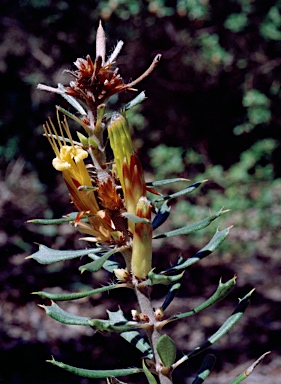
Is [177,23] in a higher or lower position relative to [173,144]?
higher

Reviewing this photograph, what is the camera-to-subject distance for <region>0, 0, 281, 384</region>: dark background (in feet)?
14.9

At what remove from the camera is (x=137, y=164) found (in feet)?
3.04

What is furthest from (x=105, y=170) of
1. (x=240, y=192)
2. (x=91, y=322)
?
(x=240, y=192)

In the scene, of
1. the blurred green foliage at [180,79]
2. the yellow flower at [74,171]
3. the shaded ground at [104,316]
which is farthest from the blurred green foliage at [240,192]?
the yellow flower at [74,171]

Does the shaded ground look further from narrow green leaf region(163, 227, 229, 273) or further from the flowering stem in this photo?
narrow green leaf region(163, 227, 229, 273)

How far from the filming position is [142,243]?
967 millimetres

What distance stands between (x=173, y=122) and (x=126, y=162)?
4496 millimetres

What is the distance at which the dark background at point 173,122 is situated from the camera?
453 centimetres

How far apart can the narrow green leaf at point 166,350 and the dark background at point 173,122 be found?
3.24 metres

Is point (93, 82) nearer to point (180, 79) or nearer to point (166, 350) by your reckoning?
point (166, 350)

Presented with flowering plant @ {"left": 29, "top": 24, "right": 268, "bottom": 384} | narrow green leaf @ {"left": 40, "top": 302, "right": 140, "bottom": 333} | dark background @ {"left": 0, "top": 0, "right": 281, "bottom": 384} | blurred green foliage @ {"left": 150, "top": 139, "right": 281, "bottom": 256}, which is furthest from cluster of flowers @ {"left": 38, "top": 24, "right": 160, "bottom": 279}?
blurred green foliage @ {"left": 150, "top": 139, "right": 281, "bottom": 256}

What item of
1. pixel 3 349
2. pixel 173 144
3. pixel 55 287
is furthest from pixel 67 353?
pixel 173 144

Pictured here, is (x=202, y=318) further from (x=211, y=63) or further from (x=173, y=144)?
(x=211, y=63)

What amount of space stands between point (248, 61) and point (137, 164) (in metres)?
4.45
